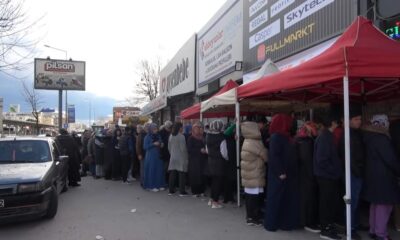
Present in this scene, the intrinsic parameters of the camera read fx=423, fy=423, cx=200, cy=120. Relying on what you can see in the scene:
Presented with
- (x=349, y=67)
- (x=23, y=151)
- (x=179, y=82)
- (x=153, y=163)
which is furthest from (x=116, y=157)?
(x=179, y=82)

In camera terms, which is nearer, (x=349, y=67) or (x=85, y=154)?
(x=349, y=67)

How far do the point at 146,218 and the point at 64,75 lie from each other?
1288 inches

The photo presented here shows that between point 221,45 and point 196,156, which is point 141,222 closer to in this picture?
point 196,156

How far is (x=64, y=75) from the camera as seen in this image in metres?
38.2

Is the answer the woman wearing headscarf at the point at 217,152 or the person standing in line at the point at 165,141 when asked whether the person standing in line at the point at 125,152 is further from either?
the woman wearing headscarf at the point at 217,152

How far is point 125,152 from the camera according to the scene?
13227 millimetres

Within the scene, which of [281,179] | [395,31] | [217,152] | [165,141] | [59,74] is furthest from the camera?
[59,74]

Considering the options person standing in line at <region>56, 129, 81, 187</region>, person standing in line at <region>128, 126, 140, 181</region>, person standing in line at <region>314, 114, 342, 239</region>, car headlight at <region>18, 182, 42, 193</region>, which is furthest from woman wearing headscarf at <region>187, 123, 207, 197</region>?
person standing in line at <region>56, 129, 81, 187</region>

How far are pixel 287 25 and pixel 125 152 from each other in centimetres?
616

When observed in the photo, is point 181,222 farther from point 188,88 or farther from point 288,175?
point 188,88

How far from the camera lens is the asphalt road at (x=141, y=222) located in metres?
6.76

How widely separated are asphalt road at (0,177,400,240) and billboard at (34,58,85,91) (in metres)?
29.1

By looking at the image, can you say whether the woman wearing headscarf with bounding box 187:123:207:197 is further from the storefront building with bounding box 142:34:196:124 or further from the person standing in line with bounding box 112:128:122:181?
the storefront building with bounding box 142:34:196:124

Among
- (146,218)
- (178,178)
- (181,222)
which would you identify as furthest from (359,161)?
(178,178)
